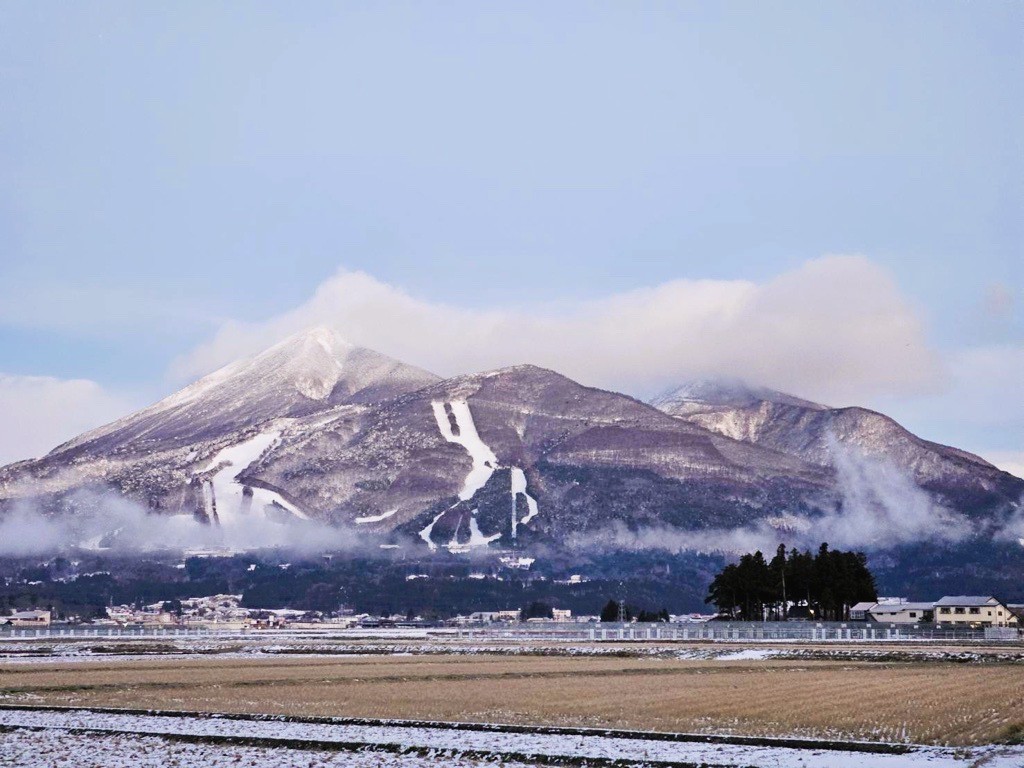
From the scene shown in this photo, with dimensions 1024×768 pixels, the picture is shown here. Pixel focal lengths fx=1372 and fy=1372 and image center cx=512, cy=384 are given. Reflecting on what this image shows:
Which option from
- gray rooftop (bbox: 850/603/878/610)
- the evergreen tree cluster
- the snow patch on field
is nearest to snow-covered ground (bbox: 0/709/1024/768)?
the snow patch on field

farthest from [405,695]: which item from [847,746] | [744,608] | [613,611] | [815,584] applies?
[613,611]

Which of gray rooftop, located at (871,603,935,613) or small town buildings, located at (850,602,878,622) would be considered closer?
gray rooftop, located at (871,603,935,613)

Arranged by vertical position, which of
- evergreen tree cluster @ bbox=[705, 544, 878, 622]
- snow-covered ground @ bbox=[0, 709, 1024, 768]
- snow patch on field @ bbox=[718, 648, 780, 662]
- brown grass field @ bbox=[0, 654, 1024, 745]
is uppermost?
evergreen tree cluster @ bbox=[705, 544, 878, 622]

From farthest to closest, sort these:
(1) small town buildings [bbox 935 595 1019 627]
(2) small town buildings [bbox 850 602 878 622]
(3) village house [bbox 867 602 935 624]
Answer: (2) small town buildings [bbox 850 602 878 622] → (3) village house [bbox 867 602 935 624] → (1) small town buildings [bbox 935 595 1019 627]

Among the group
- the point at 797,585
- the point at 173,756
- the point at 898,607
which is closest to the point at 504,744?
the point at 173,756

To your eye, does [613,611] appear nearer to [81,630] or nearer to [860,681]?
[81,630]

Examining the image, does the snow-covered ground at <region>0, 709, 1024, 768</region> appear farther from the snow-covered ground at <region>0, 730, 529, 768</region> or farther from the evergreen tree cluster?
the evergreen tree cluster

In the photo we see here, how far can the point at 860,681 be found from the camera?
53.9 metres

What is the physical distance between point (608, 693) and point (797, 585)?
106m

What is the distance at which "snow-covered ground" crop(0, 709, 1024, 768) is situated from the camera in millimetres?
30109

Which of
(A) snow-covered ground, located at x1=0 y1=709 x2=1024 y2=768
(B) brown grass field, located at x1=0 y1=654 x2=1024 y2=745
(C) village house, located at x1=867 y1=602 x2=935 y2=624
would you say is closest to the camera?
(A) snow-covered ground, located at x1=0 y1=709 x2=1024 y2=768

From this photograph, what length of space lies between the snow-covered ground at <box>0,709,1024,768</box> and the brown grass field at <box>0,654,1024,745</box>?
7.14 feet

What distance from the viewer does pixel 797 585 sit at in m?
151

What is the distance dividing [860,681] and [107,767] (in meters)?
32.9
